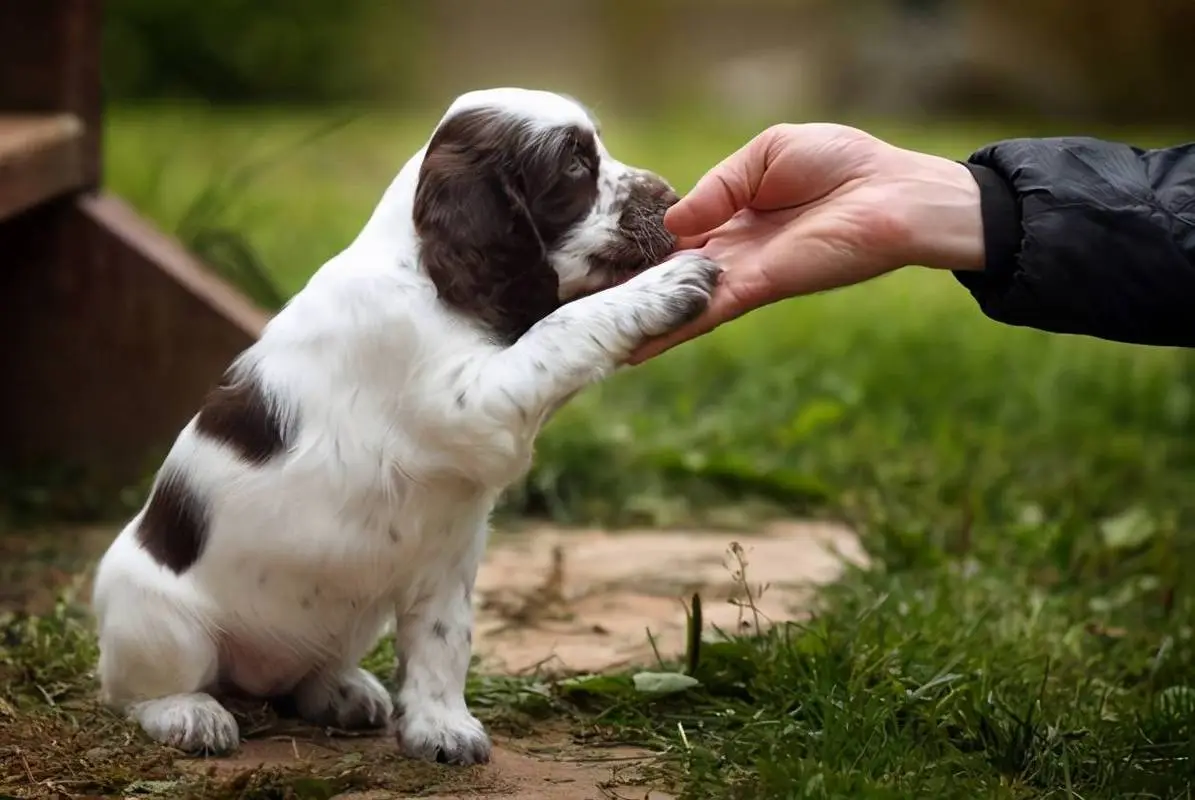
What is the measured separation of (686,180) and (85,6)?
15.4 feet

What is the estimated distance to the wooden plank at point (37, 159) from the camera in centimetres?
477

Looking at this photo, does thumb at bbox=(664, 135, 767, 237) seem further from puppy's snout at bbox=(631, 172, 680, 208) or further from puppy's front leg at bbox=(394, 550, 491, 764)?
puppy's front leg at bbox=(394, 550, 491, 764)

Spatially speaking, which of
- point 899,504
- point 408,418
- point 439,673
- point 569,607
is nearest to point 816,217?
point 408,418

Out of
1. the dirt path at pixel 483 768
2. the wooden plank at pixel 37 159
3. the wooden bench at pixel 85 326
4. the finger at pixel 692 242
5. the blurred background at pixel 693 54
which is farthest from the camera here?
the blurred background at pixel 693 54

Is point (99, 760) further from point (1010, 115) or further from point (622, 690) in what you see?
point (1010, 115)

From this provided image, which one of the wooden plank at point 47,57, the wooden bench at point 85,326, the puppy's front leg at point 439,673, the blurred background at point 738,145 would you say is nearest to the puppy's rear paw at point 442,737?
the puppy's front leg at point 439,673

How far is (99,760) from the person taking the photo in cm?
327

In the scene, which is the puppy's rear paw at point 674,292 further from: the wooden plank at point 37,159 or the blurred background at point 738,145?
the wooden plank at point 37,159

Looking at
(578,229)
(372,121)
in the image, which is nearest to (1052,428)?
(578,229)

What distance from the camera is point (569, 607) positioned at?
4.59 metres

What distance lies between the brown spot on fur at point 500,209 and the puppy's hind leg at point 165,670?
33.2 inches

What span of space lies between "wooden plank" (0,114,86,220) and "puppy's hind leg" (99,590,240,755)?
1.66 metres

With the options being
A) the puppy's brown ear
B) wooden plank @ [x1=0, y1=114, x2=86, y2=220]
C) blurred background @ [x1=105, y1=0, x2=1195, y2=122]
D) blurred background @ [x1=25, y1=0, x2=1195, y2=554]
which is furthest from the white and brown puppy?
blurred background @ [x1=105, y1=0, x2=1195, y2=122]

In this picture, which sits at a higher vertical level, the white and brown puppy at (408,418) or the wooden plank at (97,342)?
the white and brown puppy at (408,418)
